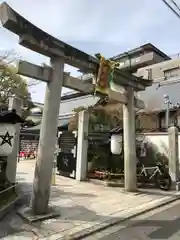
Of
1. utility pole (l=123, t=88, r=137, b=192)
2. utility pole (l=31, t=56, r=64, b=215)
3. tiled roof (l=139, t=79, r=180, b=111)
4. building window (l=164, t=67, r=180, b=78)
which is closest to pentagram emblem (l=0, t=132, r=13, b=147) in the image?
utility pole (l=31, t=56, r=64, b=215)

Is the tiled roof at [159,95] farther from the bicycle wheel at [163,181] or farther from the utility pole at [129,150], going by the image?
the utility pole at [129,150]

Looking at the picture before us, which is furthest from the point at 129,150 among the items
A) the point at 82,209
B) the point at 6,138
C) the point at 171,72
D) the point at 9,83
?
the point at 171,72

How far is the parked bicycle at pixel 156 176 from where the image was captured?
1038 cm

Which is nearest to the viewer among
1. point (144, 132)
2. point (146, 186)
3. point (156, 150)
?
point (146, 186)

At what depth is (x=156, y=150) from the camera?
13148mm

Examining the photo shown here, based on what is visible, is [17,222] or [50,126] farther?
[50,126]

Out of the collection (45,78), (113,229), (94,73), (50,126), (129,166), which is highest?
(94,73)

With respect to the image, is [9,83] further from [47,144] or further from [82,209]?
[82,209]

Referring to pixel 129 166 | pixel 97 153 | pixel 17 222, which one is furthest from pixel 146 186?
pixel 17 222

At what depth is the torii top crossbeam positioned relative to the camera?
5531mm

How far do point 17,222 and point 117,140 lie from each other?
258 inches

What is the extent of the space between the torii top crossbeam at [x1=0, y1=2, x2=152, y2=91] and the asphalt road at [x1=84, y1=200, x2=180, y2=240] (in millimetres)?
4324

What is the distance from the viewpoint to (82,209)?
23.3ft

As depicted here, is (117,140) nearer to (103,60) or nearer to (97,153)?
(97,153)
